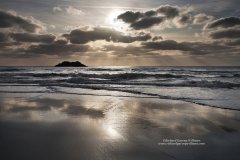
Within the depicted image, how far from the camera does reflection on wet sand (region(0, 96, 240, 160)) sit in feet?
11.5

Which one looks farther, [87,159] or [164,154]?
[164,154]

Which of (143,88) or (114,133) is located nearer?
(114,133)

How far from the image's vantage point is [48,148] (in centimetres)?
366

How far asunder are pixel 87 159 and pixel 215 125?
3566 millimetres

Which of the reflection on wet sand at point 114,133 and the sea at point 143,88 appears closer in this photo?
the reflection on wet sand at point 114,133

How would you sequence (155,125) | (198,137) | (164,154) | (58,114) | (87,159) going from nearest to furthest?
1. (87,159)
2. (164,154)
3. (198,137)
4. (155,125)
5. (58,114)

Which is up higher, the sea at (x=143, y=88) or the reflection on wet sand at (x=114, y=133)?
the reflection on wet sand at (x=114, y=133)

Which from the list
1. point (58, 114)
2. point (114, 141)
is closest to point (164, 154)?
point (114, 141)

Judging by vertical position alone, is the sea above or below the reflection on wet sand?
below

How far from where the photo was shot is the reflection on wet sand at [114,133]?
3.50 meters

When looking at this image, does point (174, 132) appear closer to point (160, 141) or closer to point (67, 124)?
point (160, 141)

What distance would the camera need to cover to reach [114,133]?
4609 mm

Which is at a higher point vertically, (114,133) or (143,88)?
(114,133)

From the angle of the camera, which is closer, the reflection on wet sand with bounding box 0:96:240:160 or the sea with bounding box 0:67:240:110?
the reflection on wet sand with bounding box 0:96:240:160
